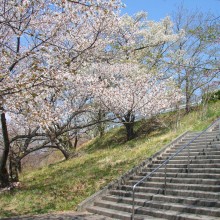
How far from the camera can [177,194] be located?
409 inches

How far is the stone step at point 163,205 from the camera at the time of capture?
8.52 metres

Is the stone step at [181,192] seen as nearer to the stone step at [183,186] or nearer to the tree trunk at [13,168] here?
the stone step at [183,186]

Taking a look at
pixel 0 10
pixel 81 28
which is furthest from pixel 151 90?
pixel 0 10

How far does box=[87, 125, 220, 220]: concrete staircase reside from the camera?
902 cm

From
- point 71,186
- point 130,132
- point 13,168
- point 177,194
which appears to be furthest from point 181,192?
point 130,132

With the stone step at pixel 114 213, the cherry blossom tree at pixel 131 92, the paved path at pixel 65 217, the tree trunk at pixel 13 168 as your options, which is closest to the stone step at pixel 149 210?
the stone step at pixel 114 213

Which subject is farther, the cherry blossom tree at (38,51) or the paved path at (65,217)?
the paved path at (65,217)

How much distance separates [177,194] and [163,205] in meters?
0.82

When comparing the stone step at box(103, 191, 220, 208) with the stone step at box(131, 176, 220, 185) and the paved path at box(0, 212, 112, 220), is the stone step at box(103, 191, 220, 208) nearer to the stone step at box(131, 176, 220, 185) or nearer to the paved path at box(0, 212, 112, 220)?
the stone step at box(131, 176, 220, 185)

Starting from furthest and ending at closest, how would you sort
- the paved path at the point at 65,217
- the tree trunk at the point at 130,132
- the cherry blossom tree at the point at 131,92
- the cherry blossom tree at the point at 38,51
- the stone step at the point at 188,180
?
the tree trunk at the point at 130,132
the cherry blossom tree at the point at 131,92
the stone step at the point at 188,180
the paved path at the point at 65,217
the cherry blossom tree at the point at 38,51

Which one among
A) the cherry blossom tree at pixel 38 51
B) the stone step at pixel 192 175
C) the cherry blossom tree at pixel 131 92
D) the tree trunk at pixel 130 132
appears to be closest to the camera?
the cherry blossom tree at pixel 38 51

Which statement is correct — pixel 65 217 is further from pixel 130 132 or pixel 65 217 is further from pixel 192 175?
pixel 130 132

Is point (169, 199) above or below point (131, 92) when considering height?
below

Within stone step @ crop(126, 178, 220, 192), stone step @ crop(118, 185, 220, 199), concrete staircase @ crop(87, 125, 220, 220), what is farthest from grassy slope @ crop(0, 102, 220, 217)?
stone step @ crop(126, 178, 220, 192)
